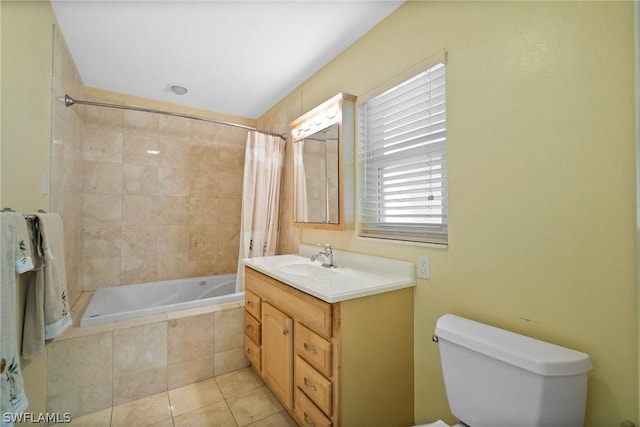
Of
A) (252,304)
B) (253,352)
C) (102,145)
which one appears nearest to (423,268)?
(252,304)

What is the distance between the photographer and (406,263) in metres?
1.47

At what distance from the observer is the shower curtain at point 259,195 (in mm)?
2586

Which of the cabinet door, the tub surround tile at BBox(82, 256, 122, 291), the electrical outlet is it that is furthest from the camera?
the tub surround tile at BBox(82, 256, 122, 291)

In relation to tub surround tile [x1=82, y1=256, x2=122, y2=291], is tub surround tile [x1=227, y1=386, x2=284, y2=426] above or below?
below

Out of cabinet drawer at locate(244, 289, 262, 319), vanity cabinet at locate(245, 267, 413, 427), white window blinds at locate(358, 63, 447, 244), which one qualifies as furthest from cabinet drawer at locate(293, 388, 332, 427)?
white window blinds at locate(358, 63, 447, 244)

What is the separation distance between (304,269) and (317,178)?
695mm

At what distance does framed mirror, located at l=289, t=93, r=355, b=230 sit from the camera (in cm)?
185

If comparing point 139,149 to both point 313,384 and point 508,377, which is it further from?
point 508,377

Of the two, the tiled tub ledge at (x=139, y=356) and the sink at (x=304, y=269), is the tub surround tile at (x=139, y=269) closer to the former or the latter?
the tiled tub ledge at (x=139, y=356)

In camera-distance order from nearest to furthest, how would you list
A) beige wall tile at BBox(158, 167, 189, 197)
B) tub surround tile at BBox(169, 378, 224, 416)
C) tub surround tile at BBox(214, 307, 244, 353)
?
tub surround tile at BBox(169, 378, 224, 416), tub surround tile at BBox(214, 307, 244, 353), beige wall tile at BBox(158, 167, 189, 197)

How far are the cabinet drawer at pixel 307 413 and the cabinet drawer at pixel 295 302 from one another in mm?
373

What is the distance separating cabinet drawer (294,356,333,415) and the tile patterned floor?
403 mm

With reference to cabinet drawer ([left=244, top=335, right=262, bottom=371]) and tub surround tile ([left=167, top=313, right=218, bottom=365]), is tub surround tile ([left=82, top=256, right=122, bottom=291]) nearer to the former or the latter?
tub surround tile ([left=167, top=313, right=218, bottom=365])

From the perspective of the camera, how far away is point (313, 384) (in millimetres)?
1336
